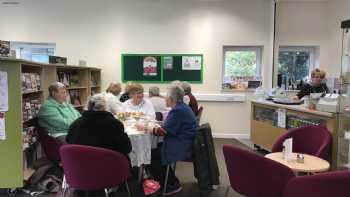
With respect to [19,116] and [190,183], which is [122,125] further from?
[190,183]

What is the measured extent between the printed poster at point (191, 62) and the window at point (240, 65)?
0.66m

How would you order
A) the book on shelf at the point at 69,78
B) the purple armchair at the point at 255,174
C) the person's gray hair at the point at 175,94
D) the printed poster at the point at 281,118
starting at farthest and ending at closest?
1. the book on shelf at the point at 69,78
2. the printed poster at the point at 281,118
3. the person's gray hair at the point at 175,94
4. the purple armchair at the point at 255,174

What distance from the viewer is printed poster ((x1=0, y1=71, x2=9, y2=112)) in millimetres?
3402

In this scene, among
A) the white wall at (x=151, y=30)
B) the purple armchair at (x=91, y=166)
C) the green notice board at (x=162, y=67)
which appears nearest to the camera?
the purple armchair at (x=91, y=166)

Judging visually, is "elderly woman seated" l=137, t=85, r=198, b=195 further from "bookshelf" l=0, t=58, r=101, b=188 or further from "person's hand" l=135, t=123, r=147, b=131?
"bookshelf" l=0, t=58, r=101, b=188

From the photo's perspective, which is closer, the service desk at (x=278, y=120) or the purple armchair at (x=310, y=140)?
the purple armchair at (x=310, y=140)

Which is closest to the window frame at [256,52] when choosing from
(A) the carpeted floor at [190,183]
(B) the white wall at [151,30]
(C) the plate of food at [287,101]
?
(B) the white wall at [151,30]

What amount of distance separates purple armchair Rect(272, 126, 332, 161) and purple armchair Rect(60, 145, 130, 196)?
71.3 inches

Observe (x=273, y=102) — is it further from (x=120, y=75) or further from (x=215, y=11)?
(x=120, y=75)

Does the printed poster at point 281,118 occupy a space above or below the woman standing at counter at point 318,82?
below

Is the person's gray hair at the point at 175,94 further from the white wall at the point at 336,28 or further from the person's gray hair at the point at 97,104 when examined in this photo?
the white wall at the point at 336,28

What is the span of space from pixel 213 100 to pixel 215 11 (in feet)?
6.72

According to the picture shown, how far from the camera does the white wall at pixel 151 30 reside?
685 centimetres

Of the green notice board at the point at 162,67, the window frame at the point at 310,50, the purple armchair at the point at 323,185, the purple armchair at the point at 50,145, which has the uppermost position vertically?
the window frame at the point at 310,50
